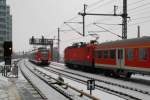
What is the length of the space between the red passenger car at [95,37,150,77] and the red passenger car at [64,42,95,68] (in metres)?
2.39

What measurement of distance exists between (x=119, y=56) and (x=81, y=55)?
45.5ft

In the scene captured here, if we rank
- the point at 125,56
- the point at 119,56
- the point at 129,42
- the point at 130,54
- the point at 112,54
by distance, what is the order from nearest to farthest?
1. the point at 130,54
2. the point at 129,42
3. the point at 125,56
4. the point at 119,56
5. the point at 112,54

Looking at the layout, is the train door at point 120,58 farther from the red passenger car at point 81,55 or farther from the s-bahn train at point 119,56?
the red passenger car at point 81,55

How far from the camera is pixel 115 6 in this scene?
42.8 meters

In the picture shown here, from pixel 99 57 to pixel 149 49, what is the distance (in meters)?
12.2

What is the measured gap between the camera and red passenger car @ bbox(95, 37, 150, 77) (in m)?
26.0

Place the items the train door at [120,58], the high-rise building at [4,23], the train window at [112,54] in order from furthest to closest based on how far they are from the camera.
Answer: the high-rise building at [4,23], the train window at [112,54], the train door at [120,58]

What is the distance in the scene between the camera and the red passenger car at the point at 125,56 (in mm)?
25953

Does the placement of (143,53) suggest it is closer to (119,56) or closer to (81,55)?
(119,56)

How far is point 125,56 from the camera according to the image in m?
29.5

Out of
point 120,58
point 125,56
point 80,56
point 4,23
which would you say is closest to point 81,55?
point 80,56

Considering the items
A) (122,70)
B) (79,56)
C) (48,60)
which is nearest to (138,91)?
(122,70)

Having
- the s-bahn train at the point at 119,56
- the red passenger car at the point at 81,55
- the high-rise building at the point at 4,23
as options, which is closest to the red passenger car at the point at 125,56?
the s-bahn train at the point at 119,56

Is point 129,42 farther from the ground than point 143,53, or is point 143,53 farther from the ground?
point 129,42
